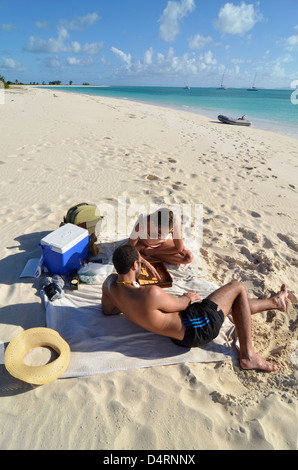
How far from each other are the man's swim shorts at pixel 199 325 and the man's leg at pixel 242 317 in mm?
154

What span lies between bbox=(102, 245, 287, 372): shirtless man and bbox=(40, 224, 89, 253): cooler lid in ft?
2.73

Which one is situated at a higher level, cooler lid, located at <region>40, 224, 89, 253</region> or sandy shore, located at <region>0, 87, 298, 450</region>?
cooler lid, located at <region>40, 224, 89, 253</region>

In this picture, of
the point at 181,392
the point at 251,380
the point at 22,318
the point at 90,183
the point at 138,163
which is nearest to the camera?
the point at 181,392

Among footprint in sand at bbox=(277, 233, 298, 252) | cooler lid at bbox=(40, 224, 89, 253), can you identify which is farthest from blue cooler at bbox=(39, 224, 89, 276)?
footprint in sand at bbox=(277, 233, 298, 252)

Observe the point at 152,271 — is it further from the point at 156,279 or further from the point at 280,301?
the point at 280,301

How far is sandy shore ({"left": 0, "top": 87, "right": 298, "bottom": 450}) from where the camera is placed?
1944 mm

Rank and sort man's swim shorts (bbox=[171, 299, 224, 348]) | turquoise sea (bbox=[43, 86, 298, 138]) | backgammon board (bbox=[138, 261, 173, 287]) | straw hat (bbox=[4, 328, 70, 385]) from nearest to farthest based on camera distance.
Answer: straw hat (bbox=[4, 328, 70, 385]), man's swim shorts (bbox=[171, 299, 224, 348]), backgammon board (bbox=[138, 261, 173, 287]), turquoise sea (bbox=[43, 86, 298, 138])

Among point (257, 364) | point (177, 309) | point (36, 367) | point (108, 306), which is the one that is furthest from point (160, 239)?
point (36, 367)

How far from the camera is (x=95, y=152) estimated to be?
8.28 metres

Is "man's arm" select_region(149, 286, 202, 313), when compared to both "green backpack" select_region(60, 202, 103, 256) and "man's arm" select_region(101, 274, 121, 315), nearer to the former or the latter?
"man's arm" select_region(101, 274, 121, 315)

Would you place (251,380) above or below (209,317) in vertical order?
below
